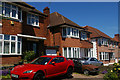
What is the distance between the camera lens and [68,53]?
19.8m

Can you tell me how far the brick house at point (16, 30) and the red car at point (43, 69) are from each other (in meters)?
5.02

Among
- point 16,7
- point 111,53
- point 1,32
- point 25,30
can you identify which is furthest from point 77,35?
point 111,53

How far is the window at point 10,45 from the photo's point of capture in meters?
12.0

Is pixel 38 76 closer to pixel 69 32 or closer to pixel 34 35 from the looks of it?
pixel 34 35

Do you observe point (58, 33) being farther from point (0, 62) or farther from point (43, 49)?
point (0, 62)

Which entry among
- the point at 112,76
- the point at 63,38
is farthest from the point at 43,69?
the point at 63,38

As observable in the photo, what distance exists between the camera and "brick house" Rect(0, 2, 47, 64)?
480 inches

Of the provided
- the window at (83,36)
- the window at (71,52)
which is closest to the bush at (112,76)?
the window at (71,52)

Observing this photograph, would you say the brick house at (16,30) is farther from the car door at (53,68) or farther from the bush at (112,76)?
the bush at (112,76)

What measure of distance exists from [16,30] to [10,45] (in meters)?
1.68

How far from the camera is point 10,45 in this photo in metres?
12.5

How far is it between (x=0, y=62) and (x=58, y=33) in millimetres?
10020

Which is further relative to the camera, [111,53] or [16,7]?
[111,53]

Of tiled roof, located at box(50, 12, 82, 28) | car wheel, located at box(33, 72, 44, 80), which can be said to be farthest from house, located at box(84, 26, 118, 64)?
car wheel, located at box(33, 72, 44, 80)
